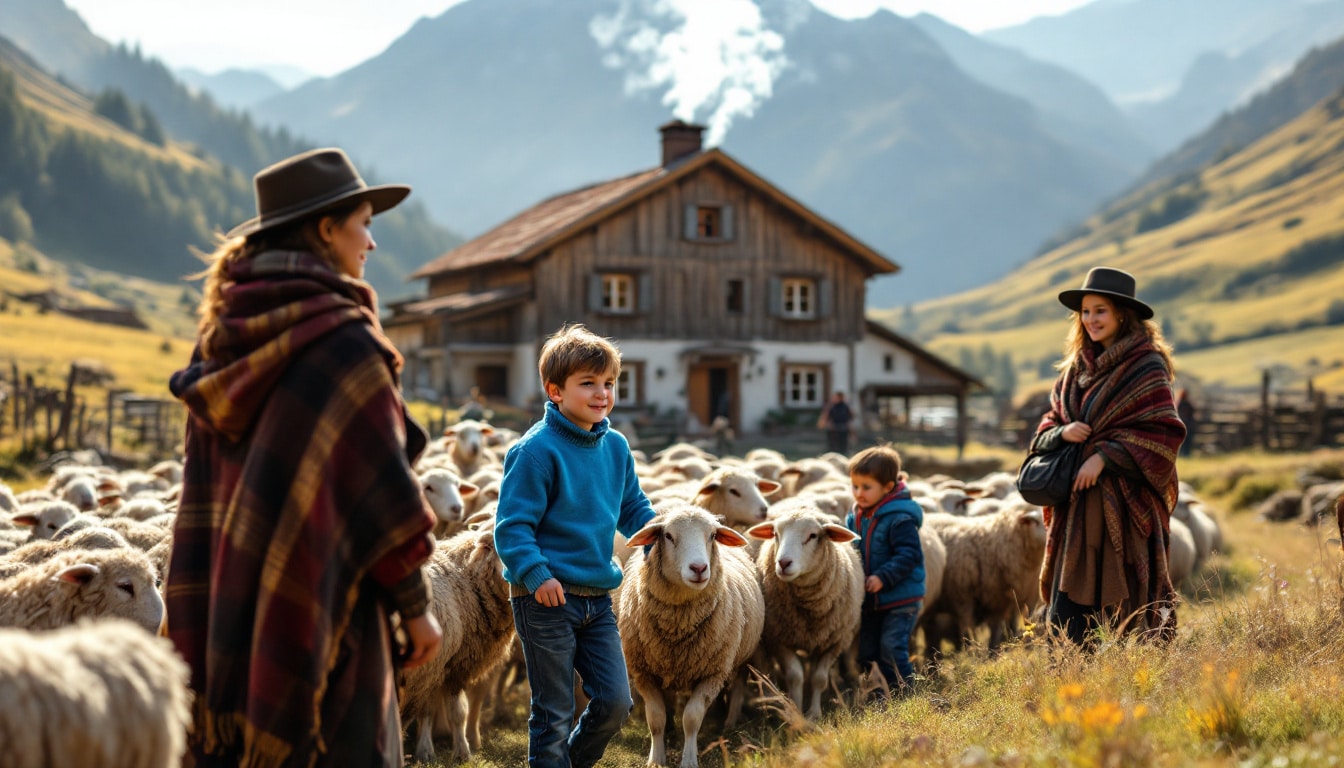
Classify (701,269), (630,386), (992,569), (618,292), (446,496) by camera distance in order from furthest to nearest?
1. (701,269)
2. (618,292)
3. (630,386)
4. (992,569)
5. (446,496)

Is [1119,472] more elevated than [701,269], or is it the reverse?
[701,269]

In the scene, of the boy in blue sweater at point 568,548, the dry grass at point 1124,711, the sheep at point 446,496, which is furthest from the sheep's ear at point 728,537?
the sheep at point 446,496

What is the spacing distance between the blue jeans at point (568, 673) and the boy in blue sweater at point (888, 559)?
2842 millimetres

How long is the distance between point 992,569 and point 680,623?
4264mm

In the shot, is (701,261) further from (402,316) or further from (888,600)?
(888,600)

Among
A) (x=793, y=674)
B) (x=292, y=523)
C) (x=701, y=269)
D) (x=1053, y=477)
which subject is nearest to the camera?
(x=292, y=523)

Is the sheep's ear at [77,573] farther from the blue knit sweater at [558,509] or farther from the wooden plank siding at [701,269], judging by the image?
the wooden plank siding at [701,269]

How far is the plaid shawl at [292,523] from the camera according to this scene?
2.87m

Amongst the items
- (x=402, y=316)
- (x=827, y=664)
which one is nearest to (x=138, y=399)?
(x=402, y=316)

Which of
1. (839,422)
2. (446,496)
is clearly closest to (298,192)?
(446,496)

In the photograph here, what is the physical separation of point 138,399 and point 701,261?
1669 centimetres

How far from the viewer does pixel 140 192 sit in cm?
12062

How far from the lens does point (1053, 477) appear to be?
572 centimetres

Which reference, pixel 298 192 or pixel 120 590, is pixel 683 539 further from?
pixel 298 192
